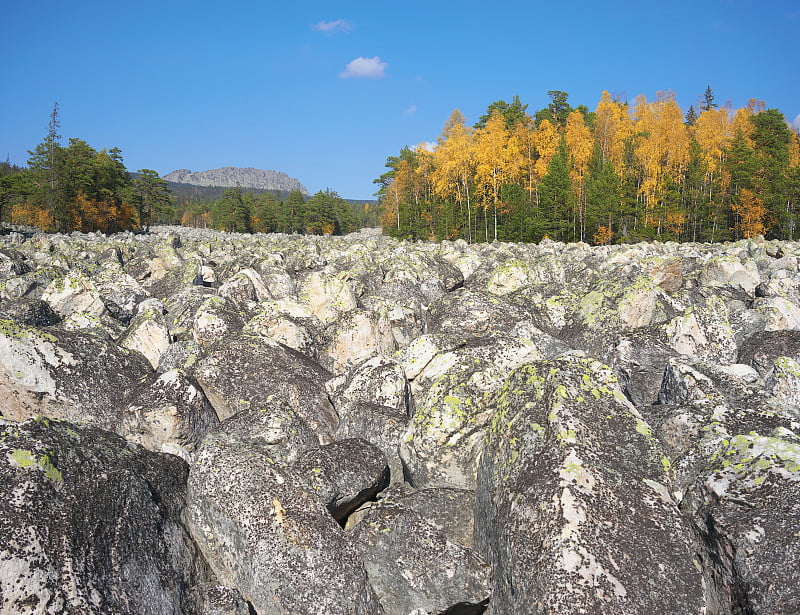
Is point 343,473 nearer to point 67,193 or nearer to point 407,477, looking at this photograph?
point 407,477

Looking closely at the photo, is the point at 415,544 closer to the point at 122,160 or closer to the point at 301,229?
the point at 122,160

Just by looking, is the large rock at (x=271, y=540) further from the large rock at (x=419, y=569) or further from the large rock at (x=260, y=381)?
the large rock at (x=260, y=381)

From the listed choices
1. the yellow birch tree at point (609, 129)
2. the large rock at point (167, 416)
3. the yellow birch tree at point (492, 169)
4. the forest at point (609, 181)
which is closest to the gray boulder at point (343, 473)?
the large rock at point (167, 416)

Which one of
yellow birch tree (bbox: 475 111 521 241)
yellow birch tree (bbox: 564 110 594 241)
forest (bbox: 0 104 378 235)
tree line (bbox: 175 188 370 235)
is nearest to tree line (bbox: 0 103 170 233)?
forest (bbox: 0 104 378 235)

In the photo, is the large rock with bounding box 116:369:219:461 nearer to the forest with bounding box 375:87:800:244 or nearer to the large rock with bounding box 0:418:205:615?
the large rock with bounding box 0:418:205:615

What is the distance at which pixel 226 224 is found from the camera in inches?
4919

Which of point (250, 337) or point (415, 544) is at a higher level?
point (250, 337)

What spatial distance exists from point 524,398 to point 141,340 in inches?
270

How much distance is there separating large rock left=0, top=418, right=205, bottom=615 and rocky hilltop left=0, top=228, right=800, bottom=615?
0.06 ft

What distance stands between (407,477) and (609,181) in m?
54.4

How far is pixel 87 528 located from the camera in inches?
174

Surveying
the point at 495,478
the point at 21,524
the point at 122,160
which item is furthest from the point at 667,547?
the point at 122,160

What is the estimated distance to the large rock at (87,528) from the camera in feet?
13.1

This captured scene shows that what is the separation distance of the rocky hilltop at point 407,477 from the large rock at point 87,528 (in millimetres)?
17
